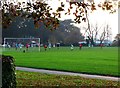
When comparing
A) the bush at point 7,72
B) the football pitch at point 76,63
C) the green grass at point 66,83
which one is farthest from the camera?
the football pitch at point 76,63

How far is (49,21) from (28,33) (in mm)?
81127

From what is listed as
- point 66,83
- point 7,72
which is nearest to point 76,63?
point 66,83

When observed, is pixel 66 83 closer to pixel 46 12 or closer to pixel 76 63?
pixel 46 12

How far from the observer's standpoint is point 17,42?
67.3 m

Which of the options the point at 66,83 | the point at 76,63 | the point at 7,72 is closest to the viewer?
the point at 7,72

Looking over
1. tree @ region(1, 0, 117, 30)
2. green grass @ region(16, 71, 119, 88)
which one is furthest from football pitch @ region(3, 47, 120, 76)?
tree @ region(1, 0, 117, 30)

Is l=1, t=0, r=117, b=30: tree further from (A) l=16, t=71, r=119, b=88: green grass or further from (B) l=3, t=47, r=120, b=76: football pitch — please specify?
(B) l=3, t=47, r=120, b=76: football pitch

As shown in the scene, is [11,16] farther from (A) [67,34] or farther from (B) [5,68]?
(A) [67,34]

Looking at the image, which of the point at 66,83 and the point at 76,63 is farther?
the point at 76,63

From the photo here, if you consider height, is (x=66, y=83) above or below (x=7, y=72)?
below

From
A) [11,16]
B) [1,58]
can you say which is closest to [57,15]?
[11,16]

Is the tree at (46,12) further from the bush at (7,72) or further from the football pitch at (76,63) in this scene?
the football pitch at (76,63)

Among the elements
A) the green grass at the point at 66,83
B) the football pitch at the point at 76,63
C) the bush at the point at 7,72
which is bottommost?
the football pitch at the point at 76,63

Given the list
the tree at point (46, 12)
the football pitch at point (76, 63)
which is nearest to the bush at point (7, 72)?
the tree at point (46, 12)
